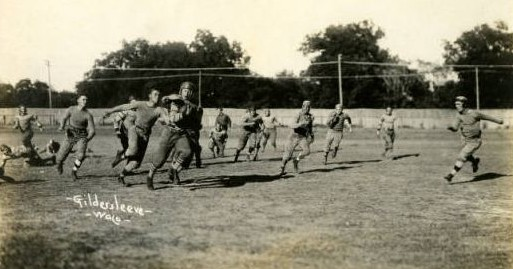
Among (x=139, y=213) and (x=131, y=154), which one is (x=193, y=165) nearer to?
(x=131, y=154)

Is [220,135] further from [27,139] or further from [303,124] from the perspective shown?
[303,124]

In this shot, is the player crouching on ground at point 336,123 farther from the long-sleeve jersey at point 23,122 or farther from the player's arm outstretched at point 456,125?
the long-sleeve jersey at point 23,122

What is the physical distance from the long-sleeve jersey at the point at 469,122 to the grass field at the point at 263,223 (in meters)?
1.21

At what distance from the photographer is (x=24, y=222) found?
26.1 ft

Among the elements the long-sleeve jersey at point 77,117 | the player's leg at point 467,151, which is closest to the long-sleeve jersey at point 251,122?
the long-sleeve jersey at point 77,117

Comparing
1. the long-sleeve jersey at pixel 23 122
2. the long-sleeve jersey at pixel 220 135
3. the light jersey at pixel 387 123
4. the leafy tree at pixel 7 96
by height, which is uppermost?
the leafy tree at pixel 7 96

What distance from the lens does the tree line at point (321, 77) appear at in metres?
66.1

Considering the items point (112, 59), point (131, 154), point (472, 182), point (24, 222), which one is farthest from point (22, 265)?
point (112, 59)

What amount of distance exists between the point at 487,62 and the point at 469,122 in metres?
58.2

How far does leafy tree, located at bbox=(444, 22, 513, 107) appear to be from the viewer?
65000 mm

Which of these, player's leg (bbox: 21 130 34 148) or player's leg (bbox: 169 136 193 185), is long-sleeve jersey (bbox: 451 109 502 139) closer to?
player's leg (bbox: 169 136 193 185)

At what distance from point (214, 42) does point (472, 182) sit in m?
61.0

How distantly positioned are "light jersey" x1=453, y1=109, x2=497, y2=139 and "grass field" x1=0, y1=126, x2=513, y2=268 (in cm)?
121

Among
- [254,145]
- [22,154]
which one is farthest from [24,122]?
[254,145]
